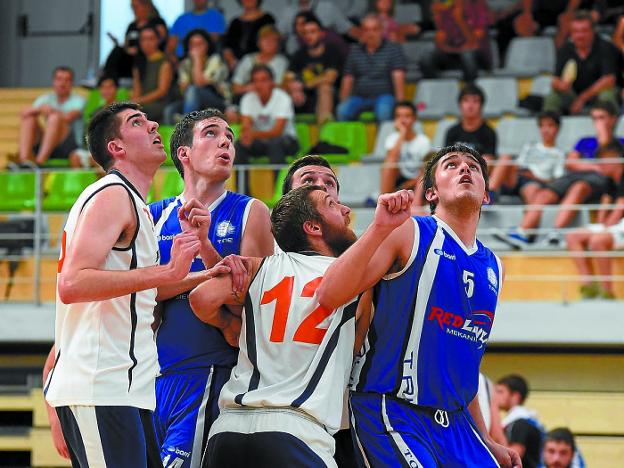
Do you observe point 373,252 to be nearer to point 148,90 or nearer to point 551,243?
point 551,243

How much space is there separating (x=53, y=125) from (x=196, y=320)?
8.21 metres

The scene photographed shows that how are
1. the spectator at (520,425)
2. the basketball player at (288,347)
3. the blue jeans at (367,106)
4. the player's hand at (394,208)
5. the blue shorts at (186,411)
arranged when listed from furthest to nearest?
1. the blue jeans at (367,106)
2. the spectator at (520,425)
3. the blue shorts at (186,411)
4. the basketball player at (288,347)
5. the player's hand at (394,208)

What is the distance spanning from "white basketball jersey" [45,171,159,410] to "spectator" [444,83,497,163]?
689 cm

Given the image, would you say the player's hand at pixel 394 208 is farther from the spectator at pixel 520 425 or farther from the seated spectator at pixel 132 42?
the seated spectator at pixel 132 42

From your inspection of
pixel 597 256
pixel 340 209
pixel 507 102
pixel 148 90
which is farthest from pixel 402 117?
pixel 340 209

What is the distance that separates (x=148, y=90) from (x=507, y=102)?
13.0 ft

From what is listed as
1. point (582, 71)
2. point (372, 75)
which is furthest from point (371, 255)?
point (372, 75)

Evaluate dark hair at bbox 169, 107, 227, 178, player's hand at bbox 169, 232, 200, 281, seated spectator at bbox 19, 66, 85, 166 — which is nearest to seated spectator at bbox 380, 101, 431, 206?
seated spectator at bbox 19, 66, 85, 166

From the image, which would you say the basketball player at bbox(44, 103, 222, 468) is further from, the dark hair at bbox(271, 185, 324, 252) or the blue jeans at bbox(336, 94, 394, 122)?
the blue jeans at bbox(336, 94, 394, 122)

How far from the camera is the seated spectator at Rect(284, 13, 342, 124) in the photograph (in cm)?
1289

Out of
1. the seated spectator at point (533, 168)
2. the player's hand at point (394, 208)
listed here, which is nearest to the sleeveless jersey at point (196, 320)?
the player's hand at point (394, 208)

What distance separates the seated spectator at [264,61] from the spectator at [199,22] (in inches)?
38.6

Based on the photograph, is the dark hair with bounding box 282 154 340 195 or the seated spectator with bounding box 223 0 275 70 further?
the seated spectator with bounding box 223 0 275 70

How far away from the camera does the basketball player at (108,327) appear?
4.31 meters
